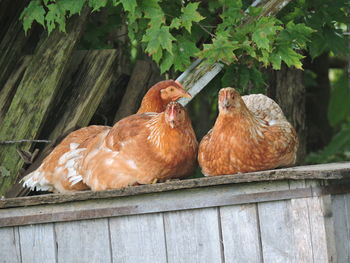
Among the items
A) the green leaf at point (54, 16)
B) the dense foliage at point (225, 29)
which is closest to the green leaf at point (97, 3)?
the dense foliage at point (225, 29)

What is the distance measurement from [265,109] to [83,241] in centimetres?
129

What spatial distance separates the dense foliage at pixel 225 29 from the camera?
4.90 metres

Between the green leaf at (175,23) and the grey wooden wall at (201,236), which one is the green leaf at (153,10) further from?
the grey wooden wall at (201,236)

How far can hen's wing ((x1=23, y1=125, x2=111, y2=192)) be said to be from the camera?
4.77m

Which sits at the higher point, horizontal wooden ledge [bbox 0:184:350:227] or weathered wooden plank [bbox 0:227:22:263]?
horizontal wooden ledge [bbox 0:184:350:227]

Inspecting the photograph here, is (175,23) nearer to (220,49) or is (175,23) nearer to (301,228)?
(220,49)

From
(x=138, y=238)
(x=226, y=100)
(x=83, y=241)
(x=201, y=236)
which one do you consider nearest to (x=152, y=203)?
(x=138, y=238)

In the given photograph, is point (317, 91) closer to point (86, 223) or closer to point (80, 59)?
point (80, 59)

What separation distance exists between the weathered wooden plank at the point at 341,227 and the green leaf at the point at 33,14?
8.03 feet

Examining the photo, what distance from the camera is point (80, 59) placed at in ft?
18.8

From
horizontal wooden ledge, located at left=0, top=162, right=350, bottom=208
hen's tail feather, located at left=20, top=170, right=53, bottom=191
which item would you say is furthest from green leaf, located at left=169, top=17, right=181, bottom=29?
horizontal wooden ledge, located at left=0, top=162, right=350, bottom=208

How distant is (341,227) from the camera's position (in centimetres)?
373

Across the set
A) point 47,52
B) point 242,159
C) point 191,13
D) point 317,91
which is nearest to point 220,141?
point 242,159

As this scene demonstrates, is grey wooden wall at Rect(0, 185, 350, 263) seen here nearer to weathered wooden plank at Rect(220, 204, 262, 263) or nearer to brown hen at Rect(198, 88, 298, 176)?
weathered wooden plank at Rect(220, 204, 262, 263)
